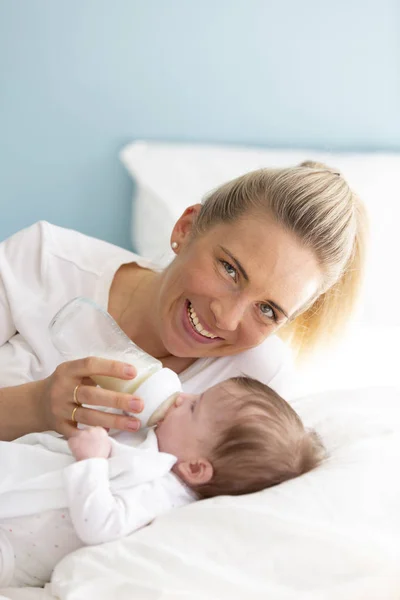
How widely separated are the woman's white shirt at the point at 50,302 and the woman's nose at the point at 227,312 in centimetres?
27

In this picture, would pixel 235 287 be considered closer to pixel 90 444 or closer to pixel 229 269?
pixel 229 269

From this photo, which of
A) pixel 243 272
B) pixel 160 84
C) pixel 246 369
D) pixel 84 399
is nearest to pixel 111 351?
pixel 84 399

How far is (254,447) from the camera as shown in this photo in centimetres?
120

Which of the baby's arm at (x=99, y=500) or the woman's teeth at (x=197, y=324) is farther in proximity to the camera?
the woman's teeth at (x=197, y=324)

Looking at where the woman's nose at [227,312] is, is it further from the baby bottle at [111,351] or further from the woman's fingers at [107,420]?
the woman's fingers at [107,420]

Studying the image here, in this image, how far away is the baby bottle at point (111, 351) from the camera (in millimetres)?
1266

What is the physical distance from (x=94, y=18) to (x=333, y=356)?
114cm

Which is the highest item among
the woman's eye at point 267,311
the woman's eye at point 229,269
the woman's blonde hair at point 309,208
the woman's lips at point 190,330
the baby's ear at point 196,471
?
the woman's blonde hair at point 309,208

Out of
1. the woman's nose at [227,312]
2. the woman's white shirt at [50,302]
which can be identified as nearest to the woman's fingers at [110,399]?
the woman's nose at [227,312]

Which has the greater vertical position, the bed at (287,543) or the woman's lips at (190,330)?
the woman's lips at (190,330)

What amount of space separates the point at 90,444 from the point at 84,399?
0.10 metres

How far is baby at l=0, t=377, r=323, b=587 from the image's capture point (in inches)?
44.4

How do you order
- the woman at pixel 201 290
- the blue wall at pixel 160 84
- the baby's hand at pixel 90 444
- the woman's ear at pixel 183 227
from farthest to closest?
the blue wall at pixel 160 84
the woman's ear at pixel 183 227
the woman at pixel 201 290
the baby's hand at pixel 90 444

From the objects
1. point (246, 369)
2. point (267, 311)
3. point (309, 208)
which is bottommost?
point (246, 369)
